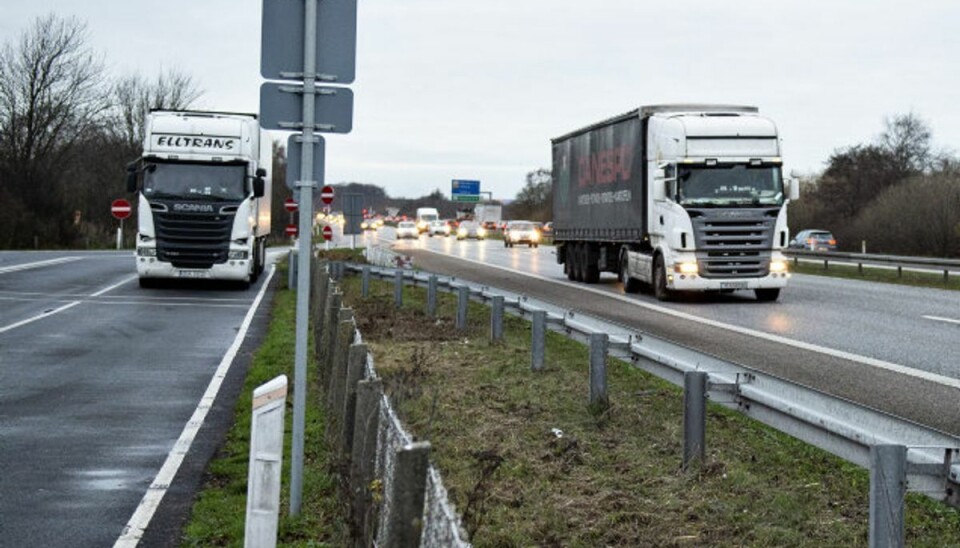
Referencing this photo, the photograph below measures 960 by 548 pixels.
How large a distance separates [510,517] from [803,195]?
85.3m

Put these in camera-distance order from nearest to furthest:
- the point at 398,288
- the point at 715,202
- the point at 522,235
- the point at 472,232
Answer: the point at 398,288 → the point at 715,202 → the point at 522,235 → the point at 472,232

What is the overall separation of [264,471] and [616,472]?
2.96m

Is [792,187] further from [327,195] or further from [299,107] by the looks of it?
[327,195]

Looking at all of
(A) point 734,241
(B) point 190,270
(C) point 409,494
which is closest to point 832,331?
(A) point 734,241

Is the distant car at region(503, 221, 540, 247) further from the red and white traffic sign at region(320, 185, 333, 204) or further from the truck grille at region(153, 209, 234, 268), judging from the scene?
the truck grille at region(153, 209, 234, 268)

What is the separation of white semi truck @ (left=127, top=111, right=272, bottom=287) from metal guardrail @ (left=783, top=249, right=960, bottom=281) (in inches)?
504

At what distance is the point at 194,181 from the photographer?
1105 inches

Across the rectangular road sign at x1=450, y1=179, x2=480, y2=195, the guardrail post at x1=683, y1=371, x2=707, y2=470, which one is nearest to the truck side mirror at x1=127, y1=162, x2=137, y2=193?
the guardrail post at x1=683, y1=371, x2=707, y2=470

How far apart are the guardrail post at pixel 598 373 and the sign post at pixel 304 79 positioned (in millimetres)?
3183

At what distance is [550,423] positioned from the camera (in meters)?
9.88

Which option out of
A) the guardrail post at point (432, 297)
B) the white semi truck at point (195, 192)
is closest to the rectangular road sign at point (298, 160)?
the guardrail post at point (432, 297)

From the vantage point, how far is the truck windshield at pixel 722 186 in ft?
77.3

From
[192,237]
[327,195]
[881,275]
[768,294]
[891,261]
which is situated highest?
[327,195]

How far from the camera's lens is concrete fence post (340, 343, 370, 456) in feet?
24.1
